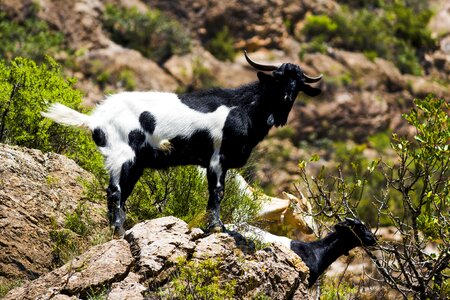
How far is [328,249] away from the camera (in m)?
9.30

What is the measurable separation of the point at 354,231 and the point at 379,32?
29207mm

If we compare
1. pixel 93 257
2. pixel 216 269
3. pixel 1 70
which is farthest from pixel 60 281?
pixel 1 70

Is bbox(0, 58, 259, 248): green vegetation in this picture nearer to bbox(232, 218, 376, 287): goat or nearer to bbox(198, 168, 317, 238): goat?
bbox(198, 168, 317, 238): goat

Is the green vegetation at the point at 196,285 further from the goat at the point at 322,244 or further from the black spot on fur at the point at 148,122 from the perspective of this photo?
the black spot on fur at the point at 148,122

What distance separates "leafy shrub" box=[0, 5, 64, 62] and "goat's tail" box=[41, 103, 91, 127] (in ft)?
64.0

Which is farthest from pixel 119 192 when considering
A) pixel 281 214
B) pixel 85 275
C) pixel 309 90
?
pixel 281 214

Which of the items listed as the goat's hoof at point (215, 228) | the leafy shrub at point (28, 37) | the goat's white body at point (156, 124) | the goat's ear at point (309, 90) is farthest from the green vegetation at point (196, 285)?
the leafy shrub at point (28, 37)

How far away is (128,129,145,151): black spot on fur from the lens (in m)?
8.42

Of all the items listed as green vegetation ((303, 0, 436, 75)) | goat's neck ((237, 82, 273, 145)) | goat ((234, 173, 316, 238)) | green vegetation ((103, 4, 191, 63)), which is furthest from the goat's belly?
green vegetation ((303, 0, 436, 75))

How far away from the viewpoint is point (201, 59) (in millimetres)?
33531

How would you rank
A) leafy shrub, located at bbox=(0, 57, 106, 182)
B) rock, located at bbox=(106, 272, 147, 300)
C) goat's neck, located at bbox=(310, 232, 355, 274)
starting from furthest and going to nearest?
leafy shrub, located at bbox=(0, 57, 106, 182) < goat's neck, located at bbox=(310, 232, 355, 274) < rock, located at bbox=(106, 272, 147, 300)

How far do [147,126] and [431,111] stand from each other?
2.98 meters

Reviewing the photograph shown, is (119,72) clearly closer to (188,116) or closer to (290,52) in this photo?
(290,52)

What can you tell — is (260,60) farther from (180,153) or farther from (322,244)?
(180,153)
